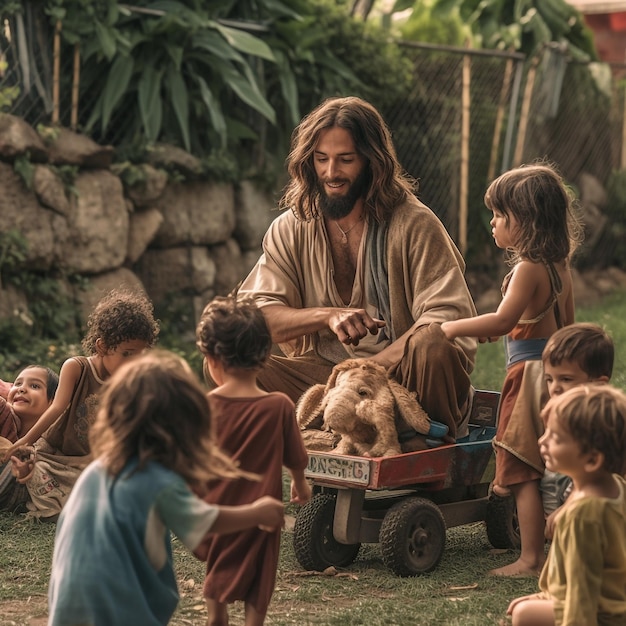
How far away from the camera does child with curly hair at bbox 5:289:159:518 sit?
5.33 m

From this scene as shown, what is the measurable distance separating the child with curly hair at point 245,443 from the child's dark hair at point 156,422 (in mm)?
533

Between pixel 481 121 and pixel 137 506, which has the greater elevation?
pixel 481 121

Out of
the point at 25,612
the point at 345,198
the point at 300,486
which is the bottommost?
the point at 25,612

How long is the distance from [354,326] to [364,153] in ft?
2.82

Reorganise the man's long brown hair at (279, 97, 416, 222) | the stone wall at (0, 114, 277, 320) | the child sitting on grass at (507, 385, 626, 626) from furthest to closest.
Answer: the stone wall at (0, 114, 277, 320)
the man's long brown hair at (279, 97, 416, 222)
the child sitting on grass at (507, 385, 626, 626)

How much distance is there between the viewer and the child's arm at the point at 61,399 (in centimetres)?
554

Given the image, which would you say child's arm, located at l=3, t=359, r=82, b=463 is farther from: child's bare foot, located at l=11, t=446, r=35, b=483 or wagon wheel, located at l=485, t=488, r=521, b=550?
wagon wheel, located at l=485, t=488, r=521, b=550

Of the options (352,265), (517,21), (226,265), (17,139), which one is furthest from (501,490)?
(517,21)

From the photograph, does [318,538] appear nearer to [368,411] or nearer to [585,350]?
[368,411]

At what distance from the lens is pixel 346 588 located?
4.81 m

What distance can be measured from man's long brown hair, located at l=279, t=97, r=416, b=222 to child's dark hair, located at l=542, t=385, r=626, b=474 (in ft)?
7.37

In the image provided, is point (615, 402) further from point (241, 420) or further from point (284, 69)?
point (284, 69)

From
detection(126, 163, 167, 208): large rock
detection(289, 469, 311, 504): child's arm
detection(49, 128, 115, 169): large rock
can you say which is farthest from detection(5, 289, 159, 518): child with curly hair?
detection(126, 163, 167, 208): large rock

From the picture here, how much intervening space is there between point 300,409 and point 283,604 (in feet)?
2.78
